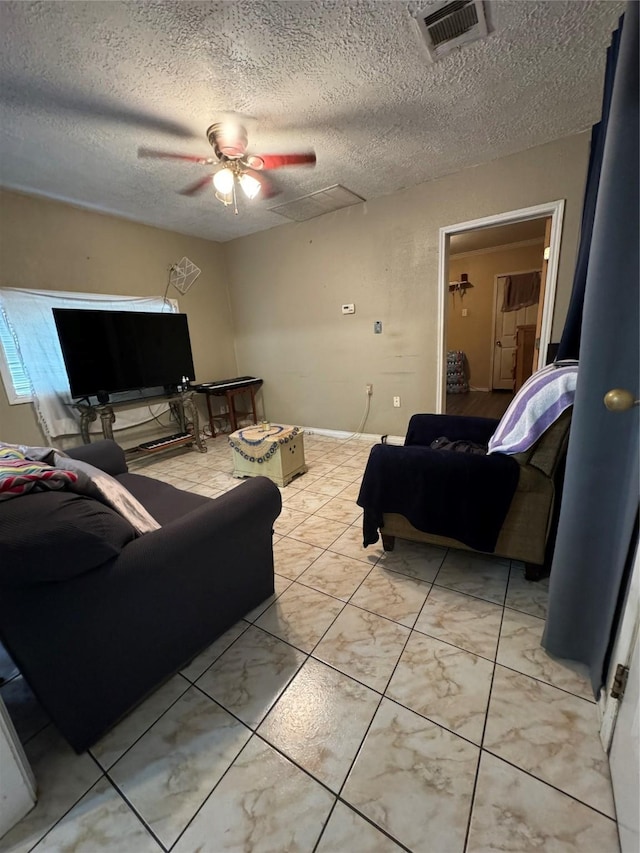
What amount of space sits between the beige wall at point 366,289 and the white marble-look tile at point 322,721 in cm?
278

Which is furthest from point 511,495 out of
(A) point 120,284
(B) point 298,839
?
(A) point 120,284

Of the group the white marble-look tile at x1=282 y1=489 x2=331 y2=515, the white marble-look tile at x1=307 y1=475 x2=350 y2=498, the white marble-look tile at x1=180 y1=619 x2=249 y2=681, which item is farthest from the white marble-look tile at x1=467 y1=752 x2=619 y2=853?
the white marble-look tile at x1=307 y1=475 x2=350 y2=498

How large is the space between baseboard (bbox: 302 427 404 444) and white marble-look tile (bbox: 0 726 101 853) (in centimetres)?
326

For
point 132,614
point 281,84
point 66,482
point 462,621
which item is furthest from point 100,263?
point 462,621

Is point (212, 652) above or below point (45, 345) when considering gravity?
below

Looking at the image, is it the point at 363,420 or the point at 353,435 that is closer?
the point at 363,420

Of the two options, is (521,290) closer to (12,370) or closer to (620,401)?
(620,401)

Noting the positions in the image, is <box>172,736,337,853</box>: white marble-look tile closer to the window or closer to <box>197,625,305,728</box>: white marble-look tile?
<box>197,625,305,728</box>: white marble-look tile

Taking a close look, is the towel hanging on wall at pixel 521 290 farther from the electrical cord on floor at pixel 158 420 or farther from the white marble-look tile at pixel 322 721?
the white marble-look tile at pixel 322 721

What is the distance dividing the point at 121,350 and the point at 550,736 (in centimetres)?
390

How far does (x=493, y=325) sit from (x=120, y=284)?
18.9ft

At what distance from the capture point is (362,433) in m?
4.05

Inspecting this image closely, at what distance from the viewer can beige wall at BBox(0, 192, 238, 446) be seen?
287cm

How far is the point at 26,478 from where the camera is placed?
95 cm
